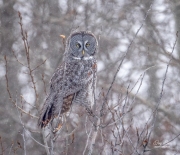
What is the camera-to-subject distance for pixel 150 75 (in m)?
11.7

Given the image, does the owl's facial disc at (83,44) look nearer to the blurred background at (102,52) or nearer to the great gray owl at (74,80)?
Result: the great gray owl at (74,80)

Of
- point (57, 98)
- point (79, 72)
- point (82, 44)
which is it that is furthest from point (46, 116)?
point (82, 44)

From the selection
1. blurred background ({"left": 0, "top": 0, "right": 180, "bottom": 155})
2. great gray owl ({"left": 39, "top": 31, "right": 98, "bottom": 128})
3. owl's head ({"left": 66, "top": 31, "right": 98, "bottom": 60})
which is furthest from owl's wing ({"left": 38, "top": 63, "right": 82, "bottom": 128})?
blurred background ({"left": 0, "top": 0, "right": 180, "bottom": 155})

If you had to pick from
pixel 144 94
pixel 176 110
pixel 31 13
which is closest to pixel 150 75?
pixel 144 94

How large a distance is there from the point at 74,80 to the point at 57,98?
0.37m

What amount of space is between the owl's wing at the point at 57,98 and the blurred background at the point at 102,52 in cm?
460

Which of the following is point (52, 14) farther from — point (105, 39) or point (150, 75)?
point (150, 75)

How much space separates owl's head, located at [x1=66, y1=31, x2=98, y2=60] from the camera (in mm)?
5586

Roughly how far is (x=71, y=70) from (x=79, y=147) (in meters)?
4.43

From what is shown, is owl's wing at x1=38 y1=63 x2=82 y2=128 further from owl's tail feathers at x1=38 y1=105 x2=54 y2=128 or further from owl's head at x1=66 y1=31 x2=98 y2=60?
owl's head at x1=66 y1=31 x2=98 y2=60

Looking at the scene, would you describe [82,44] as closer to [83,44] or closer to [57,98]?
[83,44]

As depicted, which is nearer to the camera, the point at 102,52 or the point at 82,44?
the point at 82,44

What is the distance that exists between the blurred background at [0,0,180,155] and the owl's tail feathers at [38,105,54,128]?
4.76 metres

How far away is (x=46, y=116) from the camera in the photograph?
16.2ft
